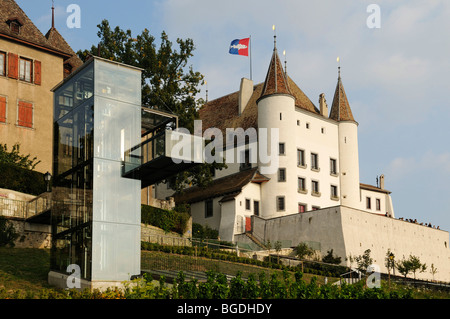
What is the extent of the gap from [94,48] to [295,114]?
58.8 ft

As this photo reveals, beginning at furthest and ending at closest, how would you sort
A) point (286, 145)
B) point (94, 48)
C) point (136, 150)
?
point (286, 145) → point (94, 48) → point (136, 150)

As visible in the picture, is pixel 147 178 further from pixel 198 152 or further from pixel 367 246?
pixel 367 246

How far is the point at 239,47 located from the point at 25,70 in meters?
23.0

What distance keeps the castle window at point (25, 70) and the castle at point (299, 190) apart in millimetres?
18346

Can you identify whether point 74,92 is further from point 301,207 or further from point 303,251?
point 301,207

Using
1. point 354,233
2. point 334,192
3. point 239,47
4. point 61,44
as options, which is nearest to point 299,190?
point 334,192

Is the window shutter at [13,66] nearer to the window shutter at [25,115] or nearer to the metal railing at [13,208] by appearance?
the window shutter at [25,115]

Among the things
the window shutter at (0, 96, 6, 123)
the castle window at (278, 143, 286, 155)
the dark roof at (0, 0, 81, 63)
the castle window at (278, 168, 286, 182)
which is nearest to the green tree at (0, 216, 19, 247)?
the window shutter at (0, 96, 6, 123)

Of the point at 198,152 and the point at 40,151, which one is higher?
the point at 40,151

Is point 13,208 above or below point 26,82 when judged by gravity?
below

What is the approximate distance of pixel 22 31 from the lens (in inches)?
1826

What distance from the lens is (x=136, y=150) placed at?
26609mm

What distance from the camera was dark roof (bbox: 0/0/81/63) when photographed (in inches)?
1785
